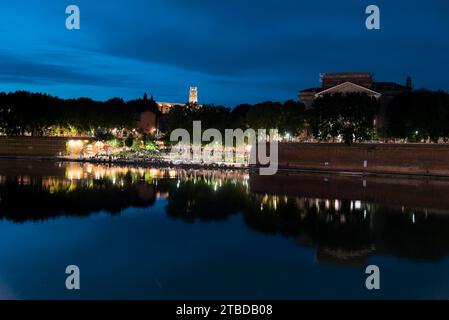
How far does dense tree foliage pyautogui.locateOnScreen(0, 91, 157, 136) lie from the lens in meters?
80.2

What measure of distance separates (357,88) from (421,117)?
11.3m

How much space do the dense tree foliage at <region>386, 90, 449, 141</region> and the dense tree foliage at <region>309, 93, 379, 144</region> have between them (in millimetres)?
3031

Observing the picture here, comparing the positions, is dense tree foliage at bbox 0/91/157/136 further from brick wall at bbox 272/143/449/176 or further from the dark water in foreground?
the dark water in foreground

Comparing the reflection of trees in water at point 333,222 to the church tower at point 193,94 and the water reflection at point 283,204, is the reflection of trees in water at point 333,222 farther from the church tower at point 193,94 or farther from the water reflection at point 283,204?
the church tower at point 193,94

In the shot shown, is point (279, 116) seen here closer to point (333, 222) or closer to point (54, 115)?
point (54, 115)

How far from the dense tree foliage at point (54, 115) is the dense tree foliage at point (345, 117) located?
40176 mm

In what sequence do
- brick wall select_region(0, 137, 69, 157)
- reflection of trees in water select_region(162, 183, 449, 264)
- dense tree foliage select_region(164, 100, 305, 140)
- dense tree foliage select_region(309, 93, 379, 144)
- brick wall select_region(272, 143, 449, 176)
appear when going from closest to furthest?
reflection of trees in water select_region(162, 183, 449, 264) < brick wall select_region(272, 143, 449, 176) < dense tree foliage select_region(309, 93, 379, 144) < dense tree foliage select_region(164, 100, 305, 140) < brick wall select_region(0, 137, 69, 157)

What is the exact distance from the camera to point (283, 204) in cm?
3322

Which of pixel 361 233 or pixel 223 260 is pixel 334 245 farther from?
pixel 223 260

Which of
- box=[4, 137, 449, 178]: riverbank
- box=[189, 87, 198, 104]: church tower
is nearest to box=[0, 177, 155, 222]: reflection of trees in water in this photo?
box=[4, 137, 449, 178]: riverbank

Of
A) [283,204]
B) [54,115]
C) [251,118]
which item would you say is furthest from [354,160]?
[54,115]

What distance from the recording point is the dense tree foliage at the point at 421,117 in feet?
179

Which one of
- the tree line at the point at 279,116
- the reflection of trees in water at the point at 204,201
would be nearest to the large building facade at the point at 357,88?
the tree line at the point at 279,116

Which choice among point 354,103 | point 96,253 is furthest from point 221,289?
point 354,103
